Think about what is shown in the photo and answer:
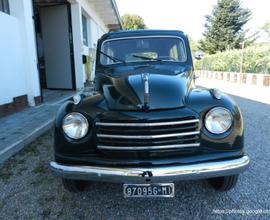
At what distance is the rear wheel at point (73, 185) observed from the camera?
101 inches

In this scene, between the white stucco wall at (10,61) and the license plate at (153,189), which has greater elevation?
the white stucco wall at (10,61)

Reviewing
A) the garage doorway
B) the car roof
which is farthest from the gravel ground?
the garage doorway

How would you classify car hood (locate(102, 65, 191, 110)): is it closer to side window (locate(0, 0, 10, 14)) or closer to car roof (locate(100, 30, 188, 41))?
car roof (locate(100, 30, 188, 41))

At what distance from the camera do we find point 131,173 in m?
2.11

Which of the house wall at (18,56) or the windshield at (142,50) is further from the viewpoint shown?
the house wall at (18,56)

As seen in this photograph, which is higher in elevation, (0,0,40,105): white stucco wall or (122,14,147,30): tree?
(122,14,147,30): tree

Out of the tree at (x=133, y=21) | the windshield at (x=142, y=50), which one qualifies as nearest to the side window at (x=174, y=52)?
the windshield at (x=142, y=50)

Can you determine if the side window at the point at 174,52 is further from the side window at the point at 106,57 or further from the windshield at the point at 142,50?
the side window at the point at 106,57

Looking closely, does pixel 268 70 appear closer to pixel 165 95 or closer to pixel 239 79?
pixel 239 79

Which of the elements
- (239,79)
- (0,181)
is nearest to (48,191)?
(0,181)

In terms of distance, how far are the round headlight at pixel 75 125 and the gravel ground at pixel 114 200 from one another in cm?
73

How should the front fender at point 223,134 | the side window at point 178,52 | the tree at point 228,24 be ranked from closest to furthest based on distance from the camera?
the front fender at point 223,134, the side window at point 178,52, the tree at point 228,24

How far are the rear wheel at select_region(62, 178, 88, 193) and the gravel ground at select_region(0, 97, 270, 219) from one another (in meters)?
0.07

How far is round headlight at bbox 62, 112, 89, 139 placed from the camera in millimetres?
2273
